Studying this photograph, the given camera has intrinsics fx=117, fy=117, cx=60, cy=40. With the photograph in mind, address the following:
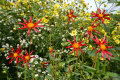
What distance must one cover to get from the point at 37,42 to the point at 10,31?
432 millimetres

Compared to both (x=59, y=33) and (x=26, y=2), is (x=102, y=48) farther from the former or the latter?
(x=26, y=2)

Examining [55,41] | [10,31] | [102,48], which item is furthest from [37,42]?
[102,48]

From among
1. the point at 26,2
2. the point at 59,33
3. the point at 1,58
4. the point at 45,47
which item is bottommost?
the point at 1,58

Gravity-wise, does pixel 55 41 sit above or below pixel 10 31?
below

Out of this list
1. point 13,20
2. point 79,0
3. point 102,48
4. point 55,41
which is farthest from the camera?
point 79,0

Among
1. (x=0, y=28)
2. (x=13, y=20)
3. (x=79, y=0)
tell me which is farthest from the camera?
(x=79, y=0)

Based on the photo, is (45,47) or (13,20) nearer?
(45,47)

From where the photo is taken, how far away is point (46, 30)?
5.86ft

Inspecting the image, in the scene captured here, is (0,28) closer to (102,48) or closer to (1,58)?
(1,58)

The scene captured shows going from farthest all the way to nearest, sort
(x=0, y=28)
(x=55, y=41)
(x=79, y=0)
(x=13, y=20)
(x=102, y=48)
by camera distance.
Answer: (x=79, y=0), (x=13, y=20), (x=0, y=28), (x=55, y=41), (x=102, y=48)

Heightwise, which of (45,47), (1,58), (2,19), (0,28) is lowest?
(1,58)

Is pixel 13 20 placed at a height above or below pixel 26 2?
below

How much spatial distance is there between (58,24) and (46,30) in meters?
0.21

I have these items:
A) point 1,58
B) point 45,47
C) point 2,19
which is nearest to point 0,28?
point 2,19
